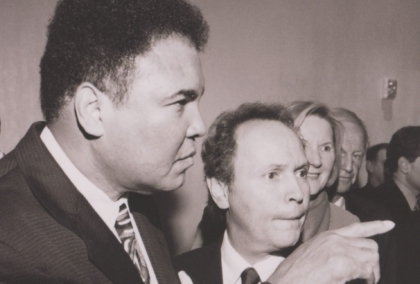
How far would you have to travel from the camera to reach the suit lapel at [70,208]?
0.97m

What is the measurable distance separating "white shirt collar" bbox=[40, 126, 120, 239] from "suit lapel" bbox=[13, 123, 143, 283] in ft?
0.14

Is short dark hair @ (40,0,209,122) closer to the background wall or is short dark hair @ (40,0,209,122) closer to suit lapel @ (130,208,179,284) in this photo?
suit lapel @ (130,208,179,284)

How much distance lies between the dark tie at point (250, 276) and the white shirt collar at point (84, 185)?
526 mm

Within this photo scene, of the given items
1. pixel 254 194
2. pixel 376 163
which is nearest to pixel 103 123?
pixel 254 194

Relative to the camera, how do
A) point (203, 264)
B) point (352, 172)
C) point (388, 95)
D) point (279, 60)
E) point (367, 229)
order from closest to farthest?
point (367, 229)
point (203, 264)
point (352, 172)
point (279, 60)
point (388, 95)

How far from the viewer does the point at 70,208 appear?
3.26 ft

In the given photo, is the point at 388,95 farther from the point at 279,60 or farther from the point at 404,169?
the point at 279,60

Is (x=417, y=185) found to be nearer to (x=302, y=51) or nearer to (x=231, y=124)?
(x=302, y=51)

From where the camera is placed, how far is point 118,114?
1039 mm

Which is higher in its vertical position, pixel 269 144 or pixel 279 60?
pixel 279 60

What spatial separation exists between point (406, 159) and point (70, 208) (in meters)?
3.08

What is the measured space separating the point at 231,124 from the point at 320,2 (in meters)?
2.14

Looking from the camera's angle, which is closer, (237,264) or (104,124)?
(104,124)

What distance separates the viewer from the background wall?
6.50ft
